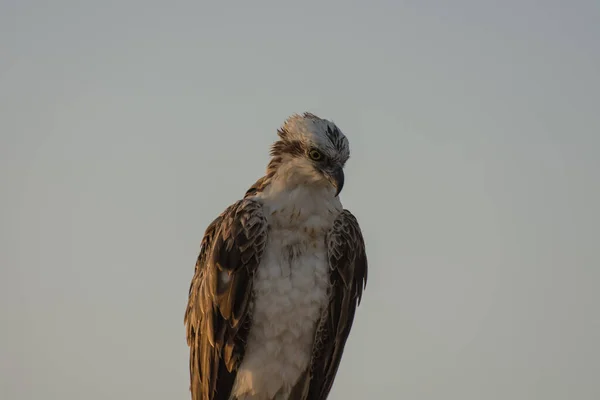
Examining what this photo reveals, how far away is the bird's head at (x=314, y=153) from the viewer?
28.6 ft

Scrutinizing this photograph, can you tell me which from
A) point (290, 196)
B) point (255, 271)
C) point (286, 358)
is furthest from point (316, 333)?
point (290, 196)

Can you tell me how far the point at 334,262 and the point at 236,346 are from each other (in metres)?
1.44

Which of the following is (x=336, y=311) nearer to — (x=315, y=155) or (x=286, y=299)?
(x=286, y=299)

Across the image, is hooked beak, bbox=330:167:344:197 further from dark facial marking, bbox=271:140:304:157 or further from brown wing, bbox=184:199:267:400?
brown wing, bbox=184:199:267:400

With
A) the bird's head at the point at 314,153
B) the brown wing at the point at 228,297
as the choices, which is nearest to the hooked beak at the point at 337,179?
the bird's head at the point at 314,153

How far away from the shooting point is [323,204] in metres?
8.99

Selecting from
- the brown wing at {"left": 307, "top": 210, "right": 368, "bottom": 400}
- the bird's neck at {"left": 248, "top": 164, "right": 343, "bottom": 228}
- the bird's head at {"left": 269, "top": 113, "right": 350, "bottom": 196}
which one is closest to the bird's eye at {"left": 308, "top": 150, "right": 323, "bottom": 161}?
the bird's head at {"left": 269, "top": 113, "right": 350, "bottom": 196}

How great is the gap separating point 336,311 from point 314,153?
1.82 metres

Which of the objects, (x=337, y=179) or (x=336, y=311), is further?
(x=336, y=311)

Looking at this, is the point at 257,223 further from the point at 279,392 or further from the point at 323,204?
the point at 279,392

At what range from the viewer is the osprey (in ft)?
28.9

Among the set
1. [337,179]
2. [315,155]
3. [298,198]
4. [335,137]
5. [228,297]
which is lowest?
[228,297]

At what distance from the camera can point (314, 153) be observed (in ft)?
28.8

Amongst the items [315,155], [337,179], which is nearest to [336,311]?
[337,179]
